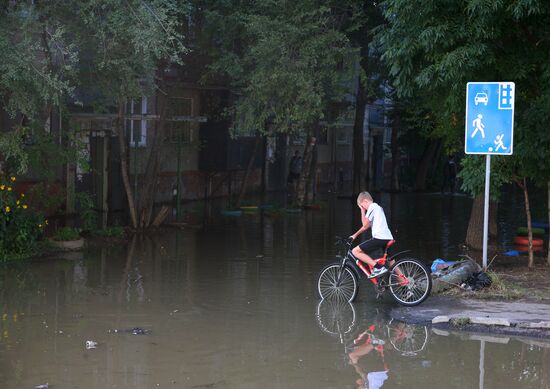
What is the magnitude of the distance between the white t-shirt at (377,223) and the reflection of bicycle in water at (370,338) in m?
1.09

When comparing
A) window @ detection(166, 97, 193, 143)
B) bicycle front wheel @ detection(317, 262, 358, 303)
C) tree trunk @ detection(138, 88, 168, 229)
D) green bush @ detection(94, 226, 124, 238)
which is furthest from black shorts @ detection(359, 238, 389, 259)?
window @ detection(166, 97, 193, 143)

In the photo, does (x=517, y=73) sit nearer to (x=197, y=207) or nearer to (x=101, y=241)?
(x=101, y=241)

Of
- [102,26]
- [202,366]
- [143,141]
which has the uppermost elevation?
[102,26]

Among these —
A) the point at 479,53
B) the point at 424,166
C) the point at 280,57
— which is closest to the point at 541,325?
the point at 479,53

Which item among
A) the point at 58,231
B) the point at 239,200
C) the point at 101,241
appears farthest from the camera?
the point at 239,200

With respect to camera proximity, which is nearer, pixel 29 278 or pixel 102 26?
pixel 29 278

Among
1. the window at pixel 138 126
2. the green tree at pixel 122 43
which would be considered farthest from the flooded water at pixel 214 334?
the window at pixel 138 126

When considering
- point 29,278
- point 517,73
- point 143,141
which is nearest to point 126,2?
point 29,278

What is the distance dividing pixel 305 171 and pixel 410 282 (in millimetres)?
14831

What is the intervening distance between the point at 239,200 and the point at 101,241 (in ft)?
28.6

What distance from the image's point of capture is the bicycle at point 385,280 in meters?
11.6

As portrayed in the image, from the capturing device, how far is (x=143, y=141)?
26203 millimetres

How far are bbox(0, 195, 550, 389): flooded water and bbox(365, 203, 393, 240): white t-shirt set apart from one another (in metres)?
0.97

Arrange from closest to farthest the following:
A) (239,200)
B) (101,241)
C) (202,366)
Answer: (202,366) → (101,241) → (239,200)
